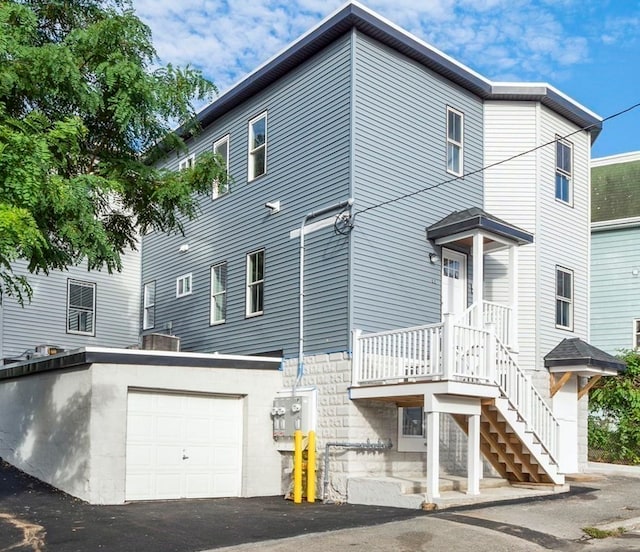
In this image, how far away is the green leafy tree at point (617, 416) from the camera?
70.1ft

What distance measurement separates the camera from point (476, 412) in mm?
13906

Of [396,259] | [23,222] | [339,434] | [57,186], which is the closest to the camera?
[23,222]

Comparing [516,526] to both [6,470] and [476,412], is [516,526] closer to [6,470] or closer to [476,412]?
[476,412]

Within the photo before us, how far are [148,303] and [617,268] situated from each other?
13.6 m

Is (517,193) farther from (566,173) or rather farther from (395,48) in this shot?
(395,48)

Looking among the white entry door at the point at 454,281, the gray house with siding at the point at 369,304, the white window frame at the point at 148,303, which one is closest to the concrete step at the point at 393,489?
the gray house with siding at the point at 369,304

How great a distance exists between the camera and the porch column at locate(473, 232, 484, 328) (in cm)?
1522

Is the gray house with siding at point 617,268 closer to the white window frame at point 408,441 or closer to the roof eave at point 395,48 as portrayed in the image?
the roof eave at point 395,48

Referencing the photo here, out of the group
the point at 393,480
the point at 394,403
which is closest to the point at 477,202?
the point at 394,403

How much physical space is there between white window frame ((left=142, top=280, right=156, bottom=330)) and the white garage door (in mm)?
7099

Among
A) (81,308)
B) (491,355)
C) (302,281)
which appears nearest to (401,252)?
(302,281)

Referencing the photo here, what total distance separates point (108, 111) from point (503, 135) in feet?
32.6

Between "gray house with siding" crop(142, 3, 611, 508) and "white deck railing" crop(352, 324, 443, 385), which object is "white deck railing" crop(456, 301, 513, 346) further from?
"white deck railing" crop(352, 324, 443, 385)

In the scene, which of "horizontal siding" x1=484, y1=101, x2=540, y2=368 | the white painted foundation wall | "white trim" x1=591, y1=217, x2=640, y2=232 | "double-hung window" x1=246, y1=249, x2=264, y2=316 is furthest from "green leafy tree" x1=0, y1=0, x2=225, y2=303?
"white trim" x1=591, y1=217, x2=640, y2=232
